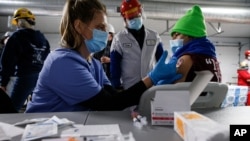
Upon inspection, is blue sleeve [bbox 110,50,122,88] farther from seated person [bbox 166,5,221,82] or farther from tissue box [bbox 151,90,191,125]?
tissue box [bbox 151,90,191,125]

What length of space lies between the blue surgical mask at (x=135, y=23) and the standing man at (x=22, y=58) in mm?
1023

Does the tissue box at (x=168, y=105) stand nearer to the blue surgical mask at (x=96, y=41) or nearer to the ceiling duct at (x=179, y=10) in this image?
the blue surgical mask at (x=96, y=41)

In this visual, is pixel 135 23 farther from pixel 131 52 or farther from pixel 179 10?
pixel 179 10

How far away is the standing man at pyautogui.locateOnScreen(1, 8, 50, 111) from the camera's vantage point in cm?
215

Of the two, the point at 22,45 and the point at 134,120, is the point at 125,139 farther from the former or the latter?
the point at 22,45

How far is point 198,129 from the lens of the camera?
1.68ft

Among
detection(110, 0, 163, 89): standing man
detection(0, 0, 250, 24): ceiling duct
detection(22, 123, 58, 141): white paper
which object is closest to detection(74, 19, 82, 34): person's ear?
detection(22, 123, 58, 141): white paper

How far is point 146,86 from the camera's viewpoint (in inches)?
37.3

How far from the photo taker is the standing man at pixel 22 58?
2146 mm

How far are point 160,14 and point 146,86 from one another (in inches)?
152

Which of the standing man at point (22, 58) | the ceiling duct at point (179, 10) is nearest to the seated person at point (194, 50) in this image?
the standing man at point (22, 58)

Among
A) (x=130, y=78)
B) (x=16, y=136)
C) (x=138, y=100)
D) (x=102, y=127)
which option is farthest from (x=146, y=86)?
(x=130, y=78)

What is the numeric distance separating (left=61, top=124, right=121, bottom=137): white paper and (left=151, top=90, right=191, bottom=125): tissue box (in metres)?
0.15

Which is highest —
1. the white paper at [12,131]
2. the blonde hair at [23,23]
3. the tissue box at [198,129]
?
the blonde hair at [23,23]
